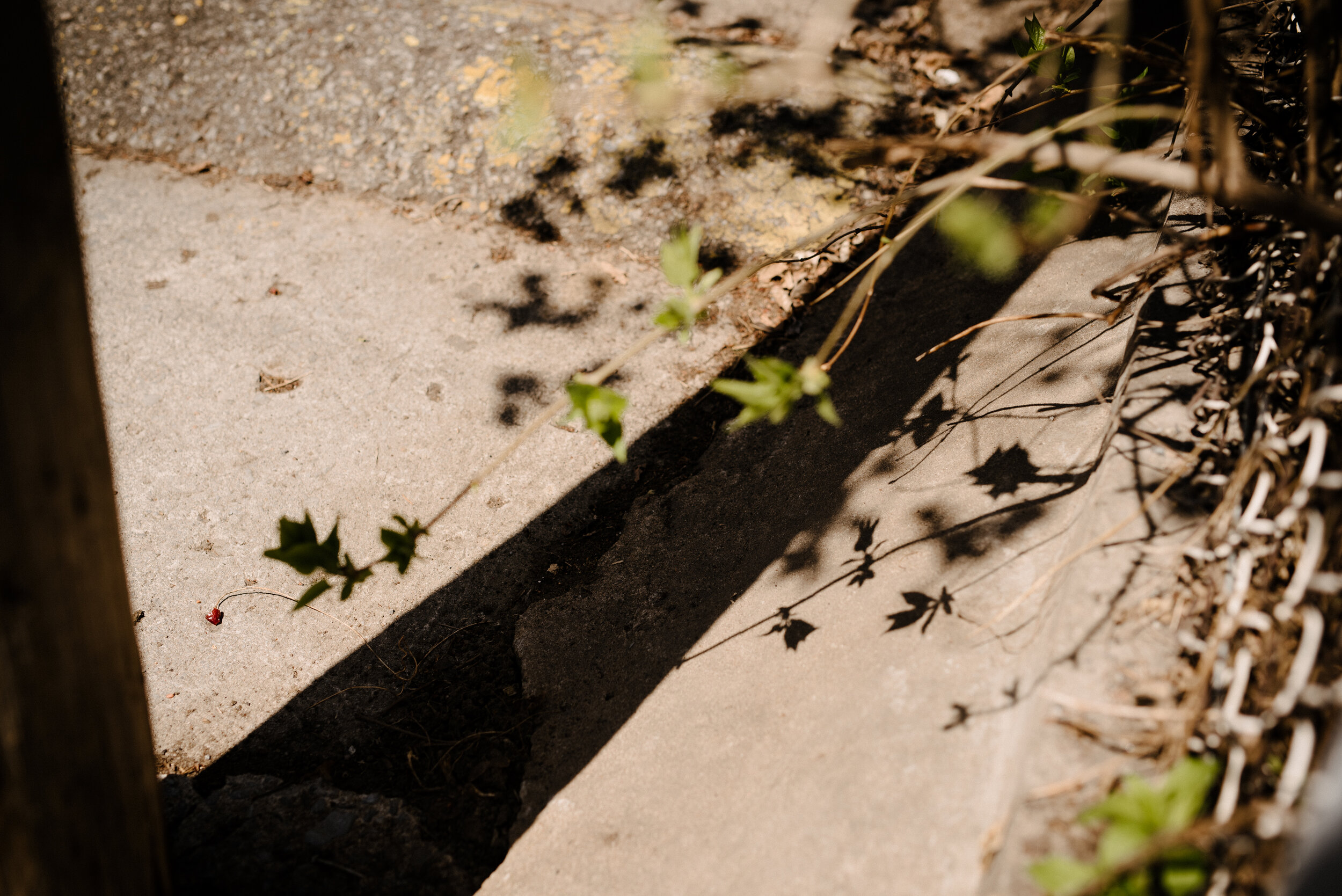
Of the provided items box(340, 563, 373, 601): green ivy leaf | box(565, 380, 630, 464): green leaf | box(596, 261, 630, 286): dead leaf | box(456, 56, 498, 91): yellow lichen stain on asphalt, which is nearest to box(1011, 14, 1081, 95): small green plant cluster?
box(565, 380, 630, 464): green leaf

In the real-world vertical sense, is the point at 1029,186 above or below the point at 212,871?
above

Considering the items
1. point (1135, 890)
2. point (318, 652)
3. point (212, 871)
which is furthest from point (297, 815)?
point (1135, 890)

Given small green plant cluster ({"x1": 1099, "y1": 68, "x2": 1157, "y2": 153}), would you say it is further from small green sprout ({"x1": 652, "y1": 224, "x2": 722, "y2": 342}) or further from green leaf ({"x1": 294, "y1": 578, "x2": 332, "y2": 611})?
green leaf ({"x1": 294, "y1": 578, "x2": 332, "y2": 611})

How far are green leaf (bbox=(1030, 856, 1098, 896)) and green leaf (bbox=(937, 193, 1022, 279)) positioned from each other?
2200 millimetres

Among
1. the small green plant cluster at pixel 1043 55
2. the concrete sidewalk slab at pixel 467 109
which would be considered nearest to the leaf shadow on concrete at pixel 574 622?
the small green plant cluster at pixel 1043 55

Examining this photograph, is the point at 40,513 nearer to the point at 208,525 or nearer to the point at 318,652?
the point at 318,652

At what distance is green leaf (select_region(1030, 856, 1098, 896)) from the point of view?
0.96 metres

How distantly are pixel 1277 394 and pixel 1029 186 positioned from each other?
744mm

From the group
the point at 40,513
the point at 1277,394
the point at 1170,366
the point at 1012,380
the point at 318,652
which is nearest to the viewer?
the point at 40,513

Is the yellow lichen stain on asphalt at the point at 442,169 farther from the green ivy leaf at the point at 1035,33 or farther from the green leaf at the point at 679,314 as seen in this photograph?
the green leaf at the point at 679,314

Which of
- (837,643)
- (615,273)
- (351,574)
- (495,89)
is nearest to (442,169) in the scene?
(495,89)

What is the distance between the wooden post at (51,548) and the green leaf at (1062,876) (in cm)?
147

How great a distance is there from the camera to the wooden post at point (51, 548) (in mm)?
852

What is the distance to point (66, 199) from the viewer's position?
35.6 inches
